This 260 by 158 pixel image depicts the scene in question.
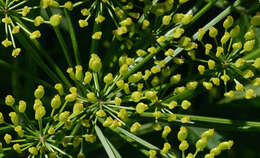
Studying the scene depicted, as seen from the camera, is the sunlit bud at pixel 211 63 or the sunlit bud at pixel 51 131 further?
the sunlit bud at pixel 211 63

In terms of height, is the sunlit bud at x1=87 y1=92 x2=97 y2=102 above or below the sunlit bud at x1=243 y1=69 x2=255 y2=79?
above

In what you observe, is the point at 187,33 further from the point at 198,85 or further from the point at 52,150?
the point at 52,150

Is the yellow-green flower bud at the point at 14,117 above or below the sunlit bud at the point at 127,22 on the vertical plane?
below

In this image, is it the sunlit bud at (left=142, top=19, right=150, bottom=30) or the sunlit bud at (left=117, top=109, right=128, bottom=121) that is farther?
the sunlit bud at (left=142, top=19, right=150, bottom=30)

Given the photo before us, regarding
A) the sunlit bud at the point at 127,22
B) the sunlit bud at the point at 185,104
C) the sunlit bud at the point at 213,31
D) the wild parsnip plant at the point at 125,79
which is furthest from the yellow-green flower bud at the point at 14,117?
the sunlit bud at the point at 213,31

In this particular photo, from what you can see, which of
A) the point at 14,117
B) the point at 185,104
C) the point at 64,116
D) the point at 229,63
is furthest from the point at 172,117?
the point at 14,117

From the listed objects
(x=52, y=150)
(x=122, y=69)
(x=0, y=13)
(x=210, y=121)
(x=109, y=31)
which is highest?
(x=0, y=13)

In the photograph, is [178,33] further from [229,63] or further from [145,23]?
[229,63]

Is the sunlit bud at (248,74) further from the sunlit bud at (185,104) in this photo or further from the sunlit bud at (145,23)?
the sunlit bud at (145,23)

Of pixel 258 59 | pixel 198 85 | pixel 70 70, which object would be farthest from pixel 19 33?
pixel 258 59

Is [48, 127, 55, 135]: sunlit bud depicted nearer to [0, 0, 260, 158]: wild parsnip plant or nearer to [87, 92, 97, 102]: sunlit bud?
[0, 0, 260, 158]: wild parsnip plant

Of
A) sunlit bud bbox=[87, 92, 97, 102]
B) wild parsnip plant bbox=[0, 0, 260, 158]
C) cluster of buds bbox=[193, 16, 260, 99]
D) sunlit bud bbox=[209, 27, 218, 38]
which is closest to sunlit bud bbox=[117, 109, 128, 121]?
wild parsnip plant bbox=[0, 0, 260, 158]
